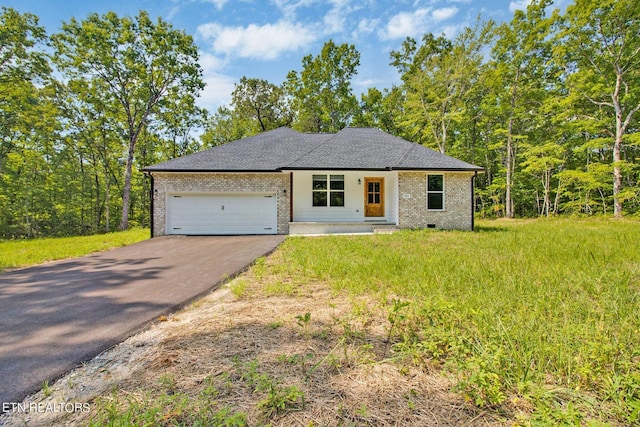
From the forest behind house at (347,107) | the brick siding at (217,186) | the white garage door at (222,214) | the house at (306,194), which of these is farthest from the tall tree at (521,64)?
the white garage door at (222,214)

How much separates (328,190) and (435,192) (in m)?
4.61

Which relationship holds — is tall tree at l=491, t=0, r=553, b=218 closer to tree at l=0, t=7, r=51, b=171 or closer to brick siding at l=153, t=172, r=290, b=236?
brick siding at l=153, t=172, r=290, b=236

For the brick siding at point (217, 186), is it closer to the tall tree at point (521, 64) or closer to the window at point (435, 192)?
the window at point (435, 192)

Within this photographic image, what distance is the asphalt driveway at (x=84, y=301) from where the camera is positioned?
90.0 inches

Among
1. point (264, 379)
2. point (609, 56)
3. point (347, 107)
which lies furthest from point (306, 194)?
point (609, 56)

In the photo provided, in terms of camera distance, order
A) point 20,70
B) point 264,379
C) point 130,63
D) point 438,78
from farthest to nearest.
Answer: point 438,78, point 130,63, point 20,70, point 264,379

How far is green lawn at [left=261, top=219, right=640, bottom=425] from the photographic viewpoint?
165 centimetres

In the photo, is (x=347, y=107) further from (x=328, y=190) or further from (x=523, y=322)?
(x=523, y=322)

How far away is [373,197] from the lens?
1260cm

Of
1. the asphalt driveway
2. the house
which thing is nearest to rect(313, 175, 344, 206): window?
the house

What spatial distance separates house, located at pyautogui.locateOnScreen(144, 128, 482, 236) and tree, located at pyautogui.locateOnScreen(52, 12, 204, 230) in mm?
8433

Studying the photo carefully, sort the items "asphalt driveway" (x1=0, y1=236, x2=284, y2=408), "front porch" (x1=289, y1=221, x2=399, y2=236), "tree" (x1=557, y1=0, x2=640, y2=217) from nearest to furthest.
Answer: "asphalt driveway" (x1=0, y1=236, x2=284, y2=408), "front porch" (x1=289, y1=221, x2=399, y2=236), "tree" (x1=557, y1=0, x2=640, y2=217)

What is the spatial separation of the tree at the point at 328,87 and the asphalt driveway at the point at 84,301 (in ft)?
62.9

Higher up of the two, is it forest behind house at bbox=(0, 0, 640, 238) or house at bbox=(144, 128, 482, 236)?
forest behind house at bbox=(0, 0, 640, 238)
